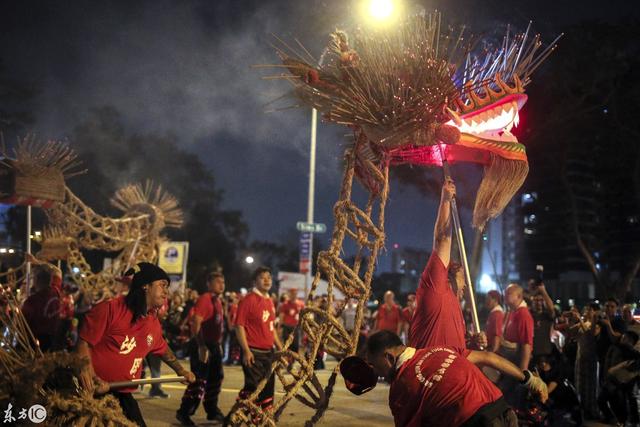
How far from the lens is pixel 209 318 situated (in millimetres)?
9258

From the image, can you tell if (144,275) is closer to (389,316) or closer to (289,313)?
(389,316)

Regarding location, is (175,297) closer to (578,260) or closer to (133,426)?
(133,426)

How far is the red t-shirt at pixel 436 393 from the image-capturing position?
10.4 feet

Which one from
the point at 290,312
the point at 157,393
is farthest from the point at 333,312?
the point at 290,312

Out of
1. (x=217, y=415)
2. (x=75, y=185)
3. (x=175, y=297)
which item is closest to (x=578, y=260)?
(x=75, y=185)

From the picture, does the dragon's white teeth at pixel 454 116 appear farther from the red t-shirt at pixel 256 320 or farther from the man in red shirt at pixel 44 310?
the man in red shirt at pixel 44 310

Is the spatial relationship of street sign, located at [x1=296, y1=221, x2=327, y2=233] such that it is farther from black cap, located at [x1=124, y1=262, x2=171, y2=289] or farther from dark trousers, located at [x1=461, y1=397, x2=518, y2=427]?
dark trousers, located at [x1=461, y1=397, x2=518, y2=427]

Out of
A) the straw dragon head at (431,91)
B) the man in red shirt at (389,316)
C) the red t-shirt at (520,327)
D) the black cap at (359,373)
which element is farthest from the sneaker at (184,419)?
the man in red shirt at (389,316)

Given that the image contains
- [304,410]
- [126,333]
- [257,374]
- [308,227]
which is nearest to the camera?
[126,333]

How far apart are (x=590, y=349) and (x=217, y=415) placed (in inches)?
226

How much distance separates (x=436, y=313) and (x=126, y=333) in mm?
2399

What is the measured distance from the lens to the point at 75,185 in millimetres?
35344

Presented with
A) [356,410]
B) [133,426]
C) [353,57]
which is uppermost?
[353,57]

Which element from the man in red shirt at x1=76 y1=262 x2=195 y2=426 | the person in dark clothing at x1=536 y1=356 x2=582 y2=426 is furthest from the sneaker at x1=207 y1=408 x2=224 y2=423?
the person in dark clothing at x1=536 y1=356 x2=582 y2=426
